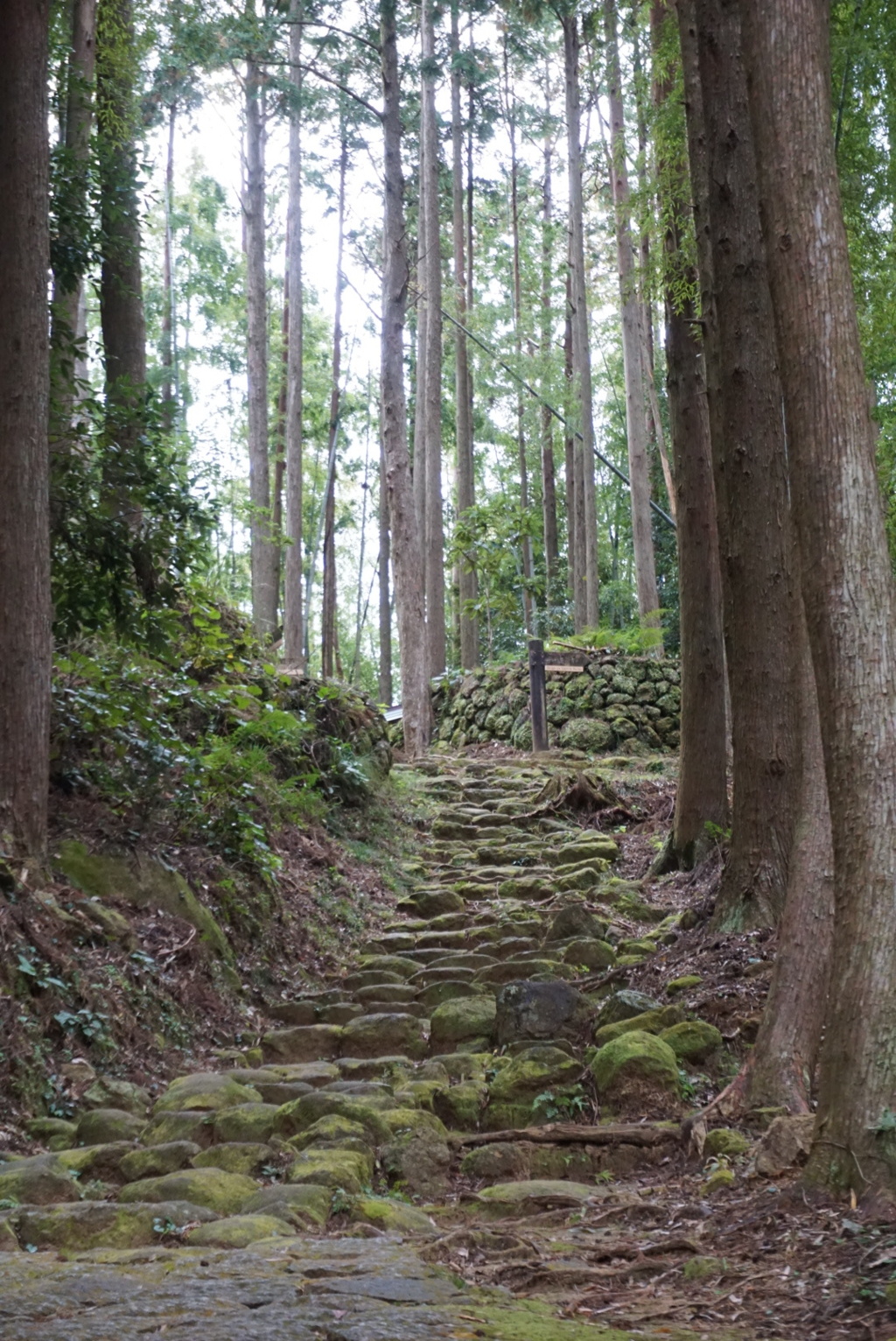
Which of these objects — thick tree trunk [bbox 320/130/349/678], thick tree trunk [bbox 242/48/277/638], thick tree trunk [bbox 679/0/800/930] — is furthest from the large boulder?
thick tree trunk [bbox 320/130/349/678]

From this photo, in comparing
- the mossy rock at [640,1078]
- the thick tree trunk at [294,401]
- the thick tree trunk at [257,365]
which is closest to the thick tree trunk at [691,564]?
the mossy rock at [640,1078]

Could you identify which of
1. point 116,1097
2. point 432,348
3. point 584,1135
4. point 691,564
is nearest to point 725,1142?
point 584,1135

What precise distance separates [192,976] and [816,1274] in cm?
429

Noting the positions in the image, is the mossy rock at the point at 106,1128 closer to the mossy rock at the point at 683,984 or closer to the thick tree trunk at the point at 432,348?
the mossy rock at the point at 683,984

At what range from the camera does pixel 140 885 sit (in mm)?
6781

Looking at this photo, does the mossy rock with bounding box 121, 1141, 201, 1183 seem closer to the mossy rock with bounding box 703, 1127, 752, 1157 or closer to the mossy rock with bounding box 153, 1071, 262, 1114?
the mossy rock with bounding box 153, 1071, 262, 1114

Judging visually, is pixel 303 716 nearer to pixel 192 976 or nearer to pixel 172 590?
pixel 172 590

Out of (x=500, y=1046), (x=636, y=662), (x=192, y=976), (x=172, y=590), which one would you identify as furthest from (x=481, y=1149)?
(x=636, y=662)

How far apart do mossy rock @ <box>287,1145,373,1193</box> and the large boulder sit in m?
Answer: 1.70

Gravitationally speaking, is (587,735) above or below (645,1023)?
above

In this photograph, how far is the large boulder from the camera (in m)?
6.17

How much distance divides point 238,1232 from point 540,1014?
286 centimetres

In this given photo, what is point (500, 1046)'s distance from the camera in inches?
245

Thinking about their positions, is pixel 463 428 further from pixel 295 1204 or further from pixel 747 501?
pixel 295 1204
